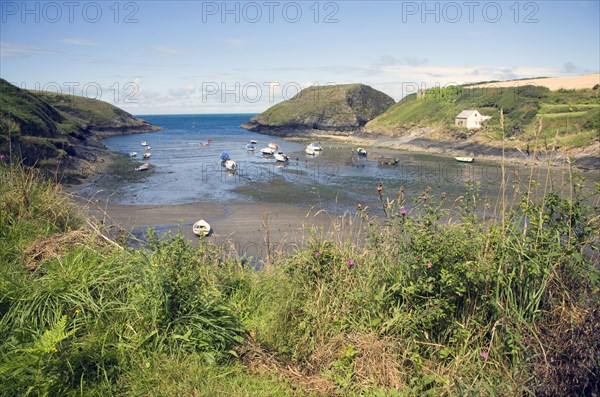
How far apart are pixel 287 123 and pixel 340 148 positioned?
1502 inches

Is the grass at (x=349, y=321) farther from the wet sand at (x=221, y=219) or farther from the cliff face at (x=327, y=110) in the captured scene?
the cliff face at (x=327, y=110)

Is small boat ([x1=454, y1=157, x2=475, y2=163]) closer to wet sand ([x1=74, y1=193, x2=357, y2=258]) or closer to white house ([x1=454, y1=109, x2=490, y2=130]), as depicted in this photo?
white house ([x1=454, y1=109, x2=490, y2=130])

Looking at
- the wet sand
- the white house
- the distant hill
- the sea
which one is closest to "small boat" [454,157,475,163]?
the sea

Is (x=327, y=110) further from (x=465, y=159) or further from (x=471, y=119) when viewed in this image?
(x=465, y=159)

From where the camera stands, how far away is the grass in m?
3.84

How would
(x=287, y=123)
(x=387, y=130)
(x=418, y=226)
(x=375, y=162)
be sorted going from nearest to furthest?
(x=418, y=226)
(x=375, y=162)
(x=387, y=130)
(x=287, y=123)

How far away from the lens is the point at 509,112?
60.6m

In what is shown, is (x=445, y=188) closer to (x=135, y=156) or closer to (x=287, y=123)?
(x=135, y=156)

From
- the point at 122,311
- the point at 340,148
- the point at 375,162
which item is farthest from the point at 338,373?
the point at 340,148

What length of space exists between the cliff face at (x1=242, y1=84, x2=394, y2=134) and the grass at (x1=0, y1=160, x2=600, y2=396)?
316ft

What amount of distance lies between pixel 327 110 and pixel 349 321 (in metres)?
104

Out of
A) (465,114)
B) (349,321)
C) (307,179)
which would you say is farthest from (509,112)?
(349,321)

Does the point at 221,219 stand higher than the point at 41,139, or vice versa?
the point at 41,139

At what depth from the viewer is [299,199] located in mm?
30922
